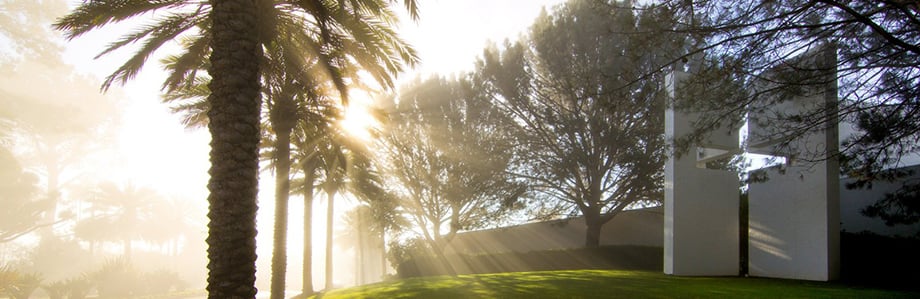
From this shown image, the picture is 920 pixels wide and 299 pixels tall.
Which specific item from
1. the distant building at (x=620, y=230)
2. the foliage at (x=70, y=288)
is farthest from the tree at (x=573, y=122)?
the foliage at (x=70, y=288)

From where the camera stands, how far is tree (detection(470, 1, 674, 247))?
64.8ft

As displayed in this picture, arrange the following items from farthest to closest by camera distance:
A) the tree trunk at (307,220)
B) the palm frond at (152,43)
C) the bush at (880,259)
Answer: the tree trunk at (307,220), the bush at (880,259), the palm frond at (152,43)

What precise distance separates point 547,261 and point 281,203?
42.3 feet

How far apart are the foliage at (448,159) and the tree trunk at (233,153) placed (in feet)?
50.0

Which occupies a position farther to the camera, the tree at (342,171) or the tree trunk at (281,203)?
the tree at (342,171)

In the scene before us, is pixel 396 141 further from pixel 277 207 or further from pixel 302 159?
pixel 277 207

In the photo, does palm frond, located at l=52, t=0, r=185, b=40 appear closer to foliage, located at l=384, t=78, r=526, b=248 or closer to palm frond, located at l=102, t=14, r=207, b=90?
palm frond, located at l=102, t=14, r=207, b=90

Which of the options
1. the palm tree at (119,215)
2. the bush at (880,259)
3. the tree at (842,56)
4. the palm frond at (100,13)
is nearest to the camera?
the tree at (842,56)

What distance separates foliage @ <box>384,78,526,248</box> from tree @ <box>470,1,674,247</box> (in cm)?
96

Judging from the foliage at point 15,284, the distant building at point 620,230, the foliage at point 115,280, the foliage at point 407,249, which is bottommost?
the foliage at point 115,280

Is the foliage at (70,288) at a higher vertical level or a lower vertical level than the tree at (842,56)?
Answer: lower

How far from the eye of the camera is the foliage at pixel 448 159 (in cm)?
2198

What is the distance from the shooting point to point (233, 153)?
21.9ft

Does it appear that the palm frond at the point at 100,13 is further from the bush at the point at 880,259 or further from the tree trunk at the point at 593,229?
the tree trunk at the point at 593,229
